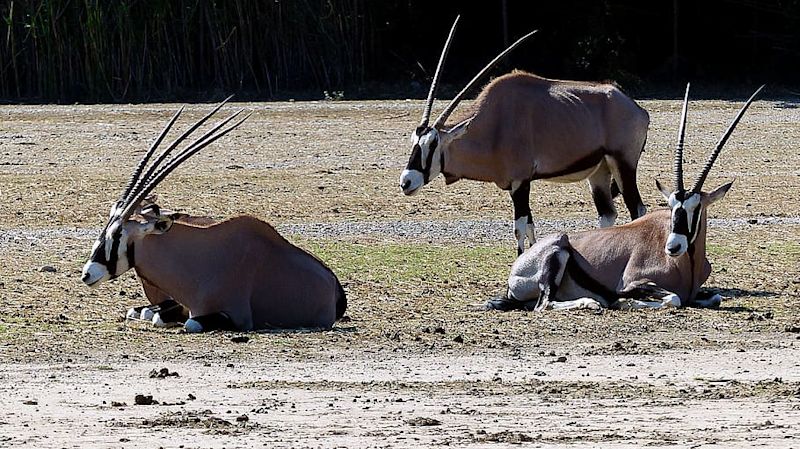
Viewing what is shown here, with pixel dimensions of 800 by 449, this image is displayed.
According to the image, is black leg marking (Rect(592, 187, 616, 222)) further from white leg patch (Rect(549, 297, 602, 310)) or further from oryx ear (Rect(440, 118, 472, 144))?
white leg patch (Rect(549, 297, 602, 310))

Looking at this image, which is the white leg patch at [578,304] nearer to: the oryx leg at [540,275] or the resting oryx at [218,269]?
the oryx leg at [540,275]

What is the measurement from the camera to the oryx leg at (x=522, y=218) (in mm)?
12062

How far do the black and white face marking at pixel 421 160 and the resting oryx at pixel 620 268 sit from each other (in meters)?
1.60

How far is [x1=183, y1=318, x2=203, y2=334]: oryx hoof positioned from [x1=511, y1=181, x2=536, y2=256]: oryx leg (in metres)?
3.41

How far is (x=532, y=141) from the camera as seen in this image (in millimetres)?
12336

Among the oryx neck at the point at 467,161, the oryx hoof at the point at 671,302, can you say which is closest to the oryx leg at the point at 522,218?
the oryx neck at the point at 467,161

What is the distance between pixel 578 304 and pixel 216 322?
2284mm

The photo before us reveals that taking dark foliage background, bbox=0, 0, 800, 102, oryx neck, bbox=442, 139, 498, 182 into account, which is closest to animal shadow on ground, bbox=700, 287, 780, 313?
oryx neck, bbox=442, 139, 498, 182

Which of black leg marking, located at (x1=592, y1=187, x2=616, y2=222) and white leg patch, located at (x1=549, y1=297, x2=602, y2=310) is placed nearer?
white leg patch, located at (x1=549, y1=297, x2=602, y2=310)

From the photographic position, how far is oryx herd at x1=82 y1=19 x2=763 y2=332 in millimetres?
9422

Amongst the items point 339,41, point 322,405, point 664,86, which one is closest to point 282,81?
point 339,41

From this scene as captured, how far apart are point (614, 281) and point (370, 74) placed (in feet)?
56.0

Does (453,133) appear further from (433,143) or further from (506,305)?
(506,305)

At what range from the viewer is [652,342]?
897cm
